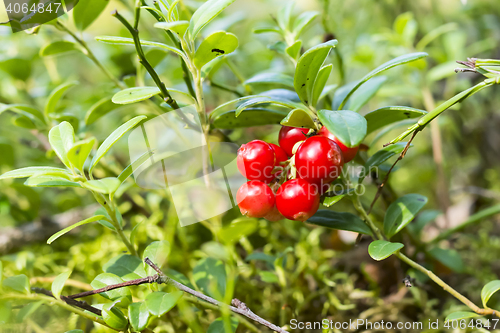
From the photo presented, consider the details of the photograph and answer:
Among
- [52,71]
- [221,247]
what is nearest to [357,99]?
[221,247]

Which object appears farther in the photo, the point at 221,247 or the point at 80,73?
the point at 80,73

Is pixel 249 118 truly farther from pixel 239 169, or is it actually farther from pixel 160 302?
pixel 160 302

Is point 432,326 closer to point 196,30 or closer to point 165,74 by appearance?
point 196,30

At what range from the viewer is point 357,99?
0.93 metres

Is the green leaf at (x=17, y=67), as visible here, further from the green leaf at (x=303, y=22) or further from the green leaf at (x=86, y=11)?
the green leaf at (x=303, y=22)

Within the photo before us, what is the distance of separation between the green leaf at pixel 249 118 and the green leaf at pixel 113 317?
0.46 meters

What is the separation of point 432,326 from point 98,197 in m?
0.98

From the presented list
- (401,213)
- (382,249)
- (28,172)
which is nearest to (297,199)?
(382,249)

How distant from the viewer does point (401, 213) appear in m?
0.82

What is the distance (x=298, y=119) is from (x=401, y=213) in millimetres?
365

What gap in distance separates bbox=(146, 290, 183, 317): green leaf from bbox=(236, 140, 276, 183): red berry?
28cm

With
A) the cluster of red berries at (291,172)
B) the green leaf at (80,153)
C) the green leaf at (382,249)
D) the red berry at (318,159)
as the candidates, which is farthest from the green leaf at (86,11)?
the green leaf at (382,249)

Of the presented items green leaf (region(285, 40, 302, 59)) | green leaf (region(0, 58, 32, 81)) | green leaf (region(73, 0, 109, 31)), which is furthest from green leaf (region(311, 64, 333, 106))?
green leaf (region(0, 58, 32, 81))

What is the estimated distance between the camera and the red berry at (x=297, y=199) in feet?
2.21
